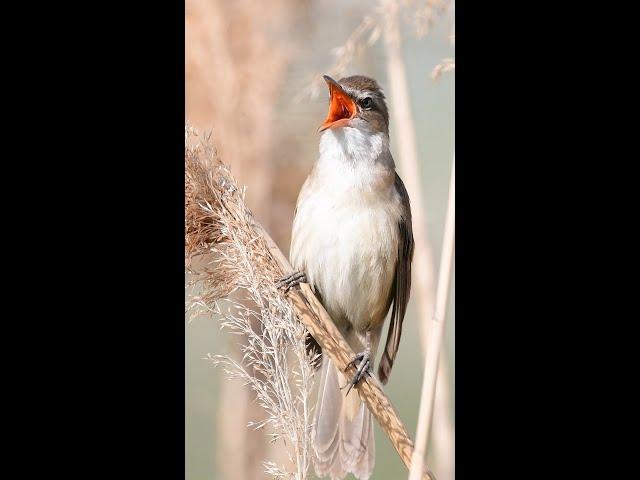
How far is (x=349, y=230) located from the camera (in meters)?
2.72

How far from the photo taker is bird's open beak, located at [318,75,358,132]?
8.32 ft

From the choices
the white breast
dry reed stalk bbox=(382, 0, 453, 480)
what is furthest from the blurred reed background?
the white breast

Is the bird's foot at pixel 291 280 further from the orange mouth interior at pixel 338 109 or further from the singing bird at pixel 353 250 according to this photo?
the orange mouth interior at pixel 338 109

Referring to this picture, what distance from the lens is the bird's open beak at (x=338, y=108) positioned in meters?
2.54

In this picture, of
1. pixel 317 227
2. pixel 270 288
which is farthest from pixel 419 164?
pixel 270 288

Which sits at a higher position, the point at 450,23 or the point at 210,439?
the point at 450,23

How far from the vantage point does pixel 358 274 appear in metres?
2.75

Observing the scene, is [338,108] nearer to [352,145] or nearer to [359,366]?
[352,145]

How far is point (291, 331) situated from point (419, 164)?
23.0 inches

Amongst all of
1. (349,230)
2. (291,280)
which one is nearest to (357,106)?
(349,230)

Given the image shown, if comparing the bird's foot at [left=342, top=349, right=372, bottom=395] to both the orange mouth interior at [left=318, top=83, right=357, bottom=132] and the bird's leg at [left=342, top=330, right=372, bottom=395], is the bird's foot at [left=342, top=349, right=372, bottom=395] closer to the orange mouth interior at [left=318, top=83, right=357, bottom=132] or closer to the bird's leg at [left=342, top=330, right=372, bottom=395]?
the bird's leg at [left=342, top=330, right=372, bottom=395]

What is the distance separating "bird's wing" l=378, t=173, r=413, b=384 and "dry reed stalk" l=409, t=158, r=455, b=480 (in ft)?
0.99
